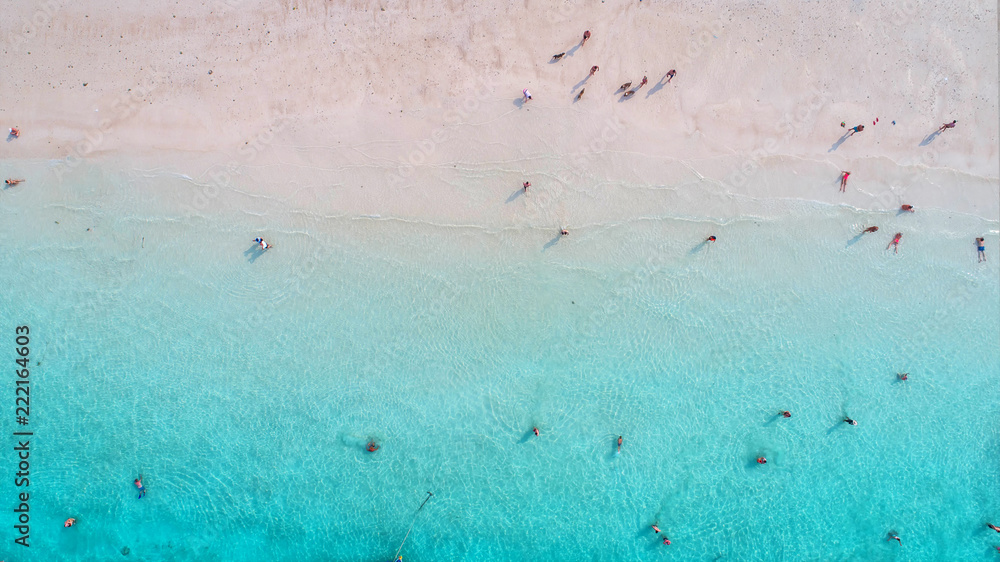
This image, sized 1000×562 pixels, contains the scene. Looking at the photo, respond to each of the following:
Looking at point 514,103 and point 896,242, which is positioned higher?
point 514,103

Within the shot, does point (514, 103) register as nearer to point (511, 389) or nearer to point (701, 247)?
point (701, 247)

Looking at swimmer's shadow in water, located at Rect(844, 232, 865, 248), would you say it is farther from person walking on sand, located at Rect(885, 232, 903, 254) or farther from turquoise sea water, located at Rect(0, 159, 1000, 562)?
person walking on sand, located at Rect(885, 232, 903, 254)

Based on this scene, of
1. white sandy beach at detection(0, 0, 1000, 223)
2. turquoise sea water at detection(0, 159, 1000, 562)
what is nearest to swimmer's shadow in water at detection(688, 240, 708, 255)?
turquoise sea water at detection(0, 159, 1000, 562)

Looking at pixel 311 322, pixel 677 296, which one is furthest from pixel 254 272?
pixel 677 296

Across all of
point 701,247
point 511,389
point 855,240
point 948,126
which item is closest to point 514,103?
point 701,247

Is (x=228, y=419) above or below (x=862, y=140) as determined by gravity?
below

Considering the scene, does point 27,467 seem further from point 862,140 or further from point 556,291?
point 862,140
